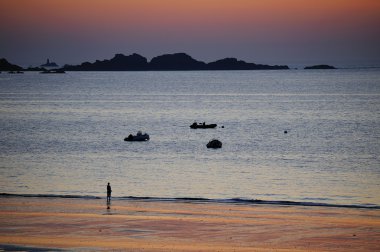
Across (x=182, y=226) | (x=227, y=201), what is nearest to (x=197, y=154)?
(x=227, y=201)

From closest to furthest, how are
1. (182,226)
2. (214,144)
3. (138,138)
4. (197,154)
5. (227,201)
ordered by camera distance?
1. (182,226)
2. (227,201)
3. (197,154)
4. (214,144)
5. (138,138)

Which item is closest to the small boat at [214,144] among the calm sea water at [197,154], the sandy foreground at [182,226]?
the calm sea water at [197,154]

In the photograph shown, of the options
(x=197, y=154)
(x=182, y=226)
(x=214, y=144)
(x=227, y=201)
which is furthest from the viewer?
(x=214, y=144)

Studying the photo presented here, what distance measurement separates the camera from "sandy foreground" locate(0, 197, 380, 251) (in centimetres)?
3212

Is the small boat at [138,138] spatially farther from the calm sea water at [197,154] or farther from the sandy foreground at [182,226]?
the sandy foreground at [182,226]

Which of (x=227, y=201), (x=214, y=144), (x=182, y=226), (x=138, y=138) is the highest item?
(x=182, y=226)

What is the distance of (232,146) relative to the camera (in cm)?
8494

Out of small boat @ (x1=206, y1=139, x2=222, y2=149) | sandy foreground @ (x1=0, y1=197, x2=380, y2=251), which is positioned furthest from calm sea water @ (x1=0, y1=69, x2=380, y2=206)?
sandy foreground @ (x1=0, y1=197, x2=380, y2=251)

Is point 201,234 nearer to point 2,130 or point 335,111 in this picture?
point 2,130

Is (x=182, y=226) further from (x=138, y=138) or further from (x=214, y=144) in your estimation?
(x=138, y=138)

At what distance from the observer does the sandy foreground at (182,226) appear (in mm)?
32125

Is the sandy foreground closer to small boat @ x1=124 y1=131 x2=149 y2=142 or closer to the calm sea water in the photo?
the calm sea water

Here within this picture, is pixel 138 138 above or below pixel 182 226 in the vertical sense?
below

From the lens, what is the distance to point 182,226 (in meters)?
36.1
